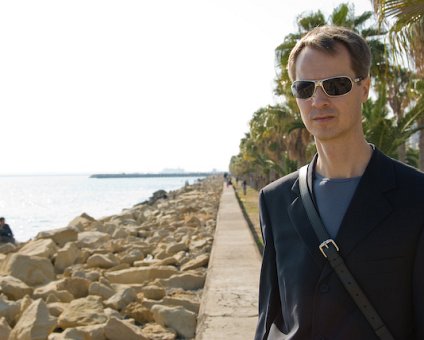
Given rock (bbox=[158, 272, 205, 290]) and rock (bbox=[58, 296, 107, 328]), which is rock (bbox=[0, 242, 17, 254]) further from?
rock (bbox=[58, 296, 107, 328])

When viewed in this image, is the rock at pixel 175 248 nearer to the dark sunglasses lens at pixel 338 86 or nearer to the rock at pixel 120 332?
the rock at pixel 120 332

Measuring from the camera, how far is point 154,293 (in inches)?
305

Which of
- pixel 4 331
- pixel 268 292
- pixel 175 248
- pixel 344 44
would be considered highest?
pixel 344 44

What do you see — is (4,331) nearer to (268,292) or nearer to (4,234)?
(268,292)

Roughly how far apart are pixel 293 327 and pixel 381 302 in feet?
1.02

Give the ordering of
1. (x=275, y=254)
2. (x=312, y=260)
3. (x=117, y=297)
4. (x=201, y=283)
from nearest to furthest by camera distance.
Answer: (x=312, y=260)
(x=275, y=254)
(x=117, y=297)
(x=201, y=283)

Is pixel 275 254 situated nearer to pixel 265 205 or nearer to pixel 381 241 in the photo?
pixel 265 205

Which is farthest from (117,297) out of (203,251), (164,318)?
(203,251)

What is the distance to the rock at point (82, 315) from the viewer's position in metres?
6.26

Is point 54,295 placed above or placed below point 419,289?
below

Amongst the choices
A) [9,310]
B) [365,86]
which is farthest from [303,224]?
[9,310]

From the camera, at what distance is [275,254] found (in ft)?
5.95

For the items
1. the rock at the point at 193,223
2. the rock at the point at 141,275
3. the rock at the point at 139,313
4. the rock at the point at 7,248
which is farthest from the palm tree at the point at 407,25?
the rock at the point at 193,223

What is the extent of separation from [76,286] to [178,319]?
270 cm
